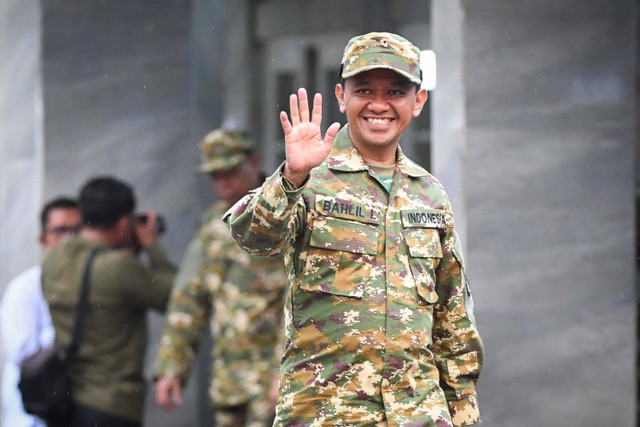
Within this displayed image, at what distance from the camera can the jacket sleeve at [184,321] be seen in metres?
6.65

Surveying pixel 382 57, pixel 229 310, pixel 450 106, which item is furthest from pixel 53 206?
pixel 382 57

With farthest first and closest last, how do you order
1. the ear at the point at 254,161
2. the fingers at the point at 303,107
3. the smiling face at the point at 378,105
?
the ear at the point at 254,161 < the smiling face at the point at 378,105 < the fingers at the point at 303,107

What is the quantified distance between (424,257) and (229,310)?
2.81 m

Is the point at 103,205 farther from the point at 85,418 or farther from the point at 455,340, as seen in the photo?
the point at 455,340

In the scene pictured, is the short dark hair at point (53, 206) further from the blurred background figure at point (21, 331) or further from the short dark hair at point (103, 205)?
the short dark hair at point (103, 205)

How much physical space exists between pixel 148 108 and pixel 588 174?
3.10 meters

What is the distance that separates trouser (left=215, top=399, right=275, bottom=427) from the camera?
6340 millimetres

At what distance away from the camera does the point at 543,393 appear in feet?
21.7

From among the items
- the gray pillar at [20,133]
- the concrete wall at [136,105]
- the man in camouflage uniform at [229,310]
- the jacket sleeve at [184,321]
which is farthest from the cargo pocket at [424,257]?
the gray pillar at [20,133]

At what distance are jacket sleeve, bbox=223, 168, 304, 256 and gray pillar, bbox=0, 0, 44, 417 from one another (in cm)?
479

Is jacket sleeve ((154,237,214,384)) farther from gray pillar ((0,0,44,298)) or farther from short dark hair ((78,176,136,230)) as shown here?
gray pillar ((0,0,44,298))

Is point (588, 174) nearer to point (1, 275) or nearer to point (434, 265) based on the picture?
point (434, 265)

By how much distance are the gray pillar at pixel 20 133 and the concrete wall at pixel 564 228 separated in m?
3.21

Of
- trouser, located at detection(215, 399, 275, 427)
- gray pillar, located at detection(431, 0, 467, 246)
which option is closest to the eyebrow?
gray pillar, located at detection(431, 0, 467, 246)
